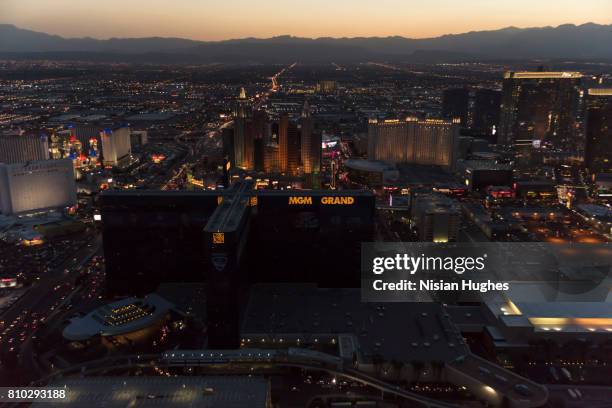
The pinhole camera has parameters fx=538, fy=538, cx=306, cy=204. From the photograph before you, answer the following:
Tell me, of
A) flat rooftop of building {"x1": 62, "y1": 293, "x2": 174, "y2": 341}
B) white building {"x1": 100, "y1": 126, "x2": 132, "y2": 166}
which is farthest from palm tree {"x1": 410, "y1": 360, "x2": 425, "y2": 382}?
white building {"x1": 100, "y1": 126, "x2": 132, "y2": 166}

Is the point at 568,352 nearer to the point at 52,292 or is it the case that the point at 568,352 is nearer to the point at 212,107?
the point at 52,292

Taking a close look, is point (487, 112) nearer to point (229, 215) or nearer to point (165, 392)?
point (229, 215)

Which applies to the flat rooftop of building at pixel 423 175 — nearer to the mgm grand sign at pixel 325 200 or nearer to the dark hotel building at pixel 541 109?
the dark hotel building at pixel 541 109

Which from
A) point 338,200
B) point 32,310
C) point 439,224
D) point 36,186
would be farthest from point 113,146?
point 338,200

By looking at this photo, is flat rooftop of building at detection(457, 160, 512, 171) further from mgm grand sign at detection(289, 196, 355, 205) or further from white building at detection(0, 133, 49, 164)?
white building at detection(0, 133, 49, 164)

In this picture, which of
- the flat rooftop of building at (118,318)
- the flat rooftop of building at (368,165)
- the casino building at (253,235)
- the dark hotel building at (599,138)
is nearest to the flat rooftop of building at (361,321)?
the casino building at (253,235)

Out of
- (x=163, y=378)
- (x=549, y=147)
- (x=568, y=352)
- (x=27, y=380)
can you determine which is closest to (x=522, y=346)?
(x=568, y=352)
